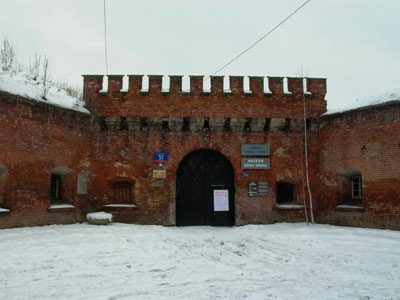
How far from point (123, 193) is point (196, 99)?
416 centimetres

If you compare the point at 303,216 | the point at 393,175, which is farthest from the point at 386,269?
the point at 303,216

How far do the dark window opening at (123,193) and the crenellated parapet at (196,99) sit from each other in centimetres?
243

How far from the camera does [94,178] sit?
43.3ft

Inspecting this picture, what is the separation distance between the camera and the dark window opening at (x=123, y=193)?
13414mm

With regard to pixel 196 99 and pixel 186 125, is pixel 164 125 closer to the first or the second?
pixel 186 125

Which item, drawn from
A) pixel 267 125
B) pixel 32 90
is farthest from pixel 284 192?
pixel 32 90

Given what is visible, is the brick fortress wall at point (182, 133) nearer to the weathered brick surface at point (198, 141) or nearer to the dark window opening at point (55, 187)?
the weathered brick surface at point (198, 141)

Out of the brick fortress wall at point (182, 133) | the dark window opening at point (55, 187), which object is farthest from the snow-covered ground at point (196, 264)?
the brick fortress wall at point (182, 133)

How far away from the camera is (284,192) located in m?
13.9

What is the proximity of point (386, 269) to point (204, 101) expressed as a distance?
27.5 ft

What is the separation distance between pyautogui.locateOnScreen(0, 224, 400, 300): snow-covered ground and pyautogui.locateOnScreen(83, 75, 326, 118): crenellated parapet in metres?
4.18

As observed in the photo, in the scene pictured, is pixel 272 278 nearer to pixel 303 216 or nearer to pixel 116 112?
pixel 303 216

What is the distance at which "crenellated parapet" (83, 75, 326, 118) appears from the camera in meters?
13.4

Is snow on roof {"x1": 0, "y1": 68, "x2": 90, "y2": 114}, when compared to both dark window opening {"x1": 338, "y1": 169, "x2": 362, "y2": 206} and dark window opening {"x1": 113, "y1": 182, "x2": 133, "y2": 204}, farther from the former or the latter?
dark window opening {"x1": 338, "y1": 169, "x2": 362, "y2": 206}
